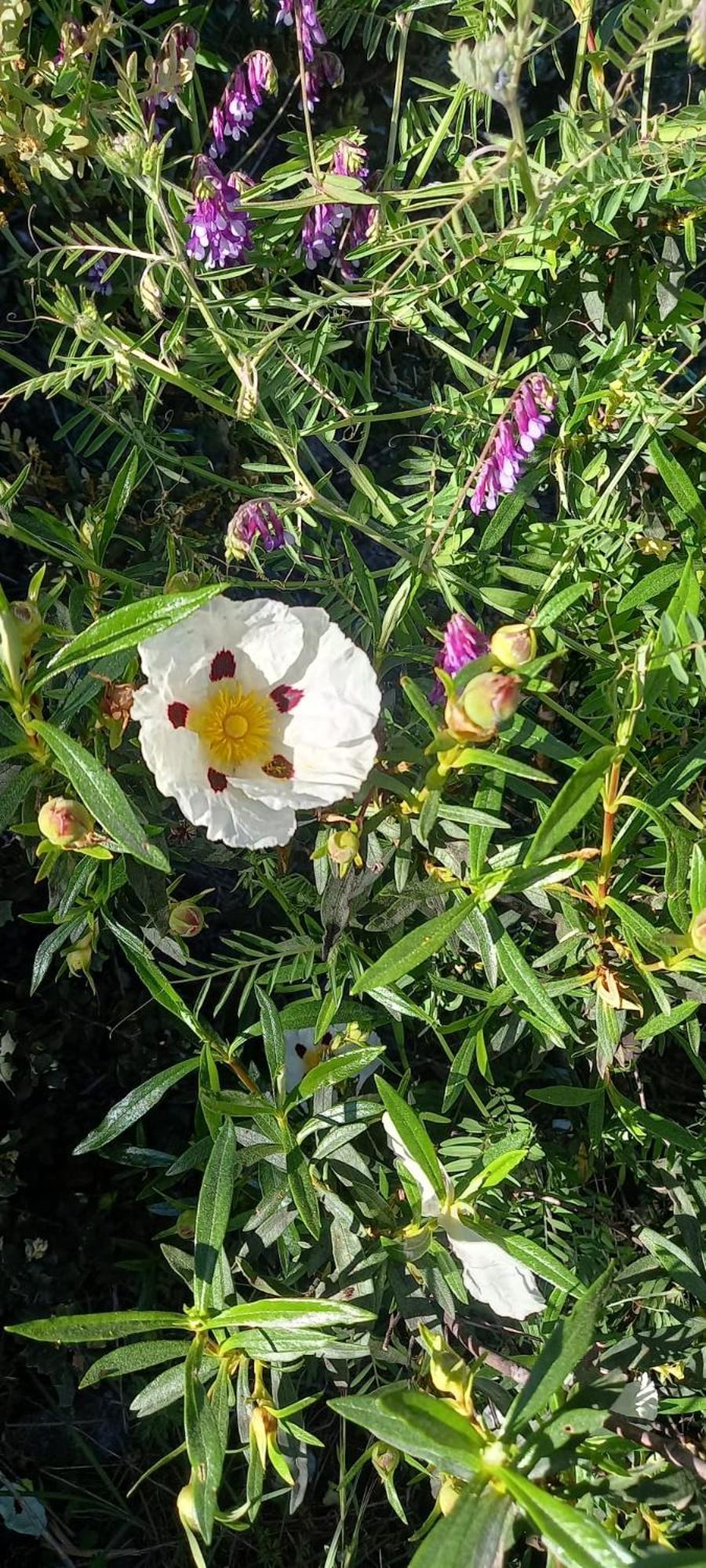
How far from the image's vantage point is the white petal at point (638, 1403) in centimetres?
95

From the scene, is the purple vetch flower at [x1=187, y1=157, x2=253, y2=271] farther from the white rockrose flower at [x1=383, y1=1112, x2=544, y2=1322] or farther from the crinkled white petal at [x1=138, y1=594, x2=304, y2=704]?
the white rockrose flower at [x1=383, y1=1112, x2=544, y2=1322]

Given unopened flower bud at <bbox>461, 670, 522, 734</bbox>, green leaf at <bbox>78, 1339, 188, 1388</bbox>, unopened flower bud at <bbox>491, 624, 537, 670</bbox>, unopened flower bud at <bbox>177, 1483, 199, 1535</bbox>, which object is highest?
unopened flower bud at <bbox>491, 624, 537, 670</bbox>

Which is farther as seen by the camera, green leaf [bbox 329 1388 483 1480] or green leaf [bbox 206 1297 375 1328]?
green leaf [bbox 206 1297 375 1328]

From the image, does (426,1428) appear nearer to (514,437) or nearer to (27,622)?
(27,622)

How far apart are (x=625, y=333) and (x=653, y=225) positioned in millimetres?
132

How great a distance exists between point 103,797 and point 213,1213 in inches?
14.9

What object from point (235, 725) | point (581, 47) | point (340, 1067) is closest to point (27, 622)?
point (235, 725)

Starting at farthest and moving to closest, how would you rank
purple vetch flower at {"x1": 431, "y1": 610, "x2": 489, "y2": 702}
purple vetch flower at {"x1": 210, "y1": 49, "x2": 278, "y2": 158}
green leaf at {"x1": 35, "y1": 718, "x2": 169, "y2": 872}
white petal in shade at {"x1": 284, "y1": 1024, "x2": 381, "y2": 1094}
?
white petal in shade at {"x1": 284, "y1": 1024, "x2": 381, "y2": 1094} < purple vetch flower at {"x1": 210, "y1": 49, "x2": 278, "y2": 158} < purple vetch flower at {"x1": 431, "y1": 610, "x2": 489, "y2": 702} < green leaf at {"x1": 35, "y1": 718, "x2": 169, "y2": 872}

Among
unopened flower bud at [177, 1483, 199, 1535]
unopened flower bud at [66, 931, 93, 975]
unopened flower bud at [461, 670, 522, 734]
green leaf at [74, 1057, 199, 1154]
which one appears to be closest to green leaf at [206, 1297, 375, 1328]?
unopened flower bud at [177, 1483, 199, 1535]

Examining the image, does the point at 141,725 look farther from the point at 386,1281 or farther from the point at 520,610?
the point at 386,1281

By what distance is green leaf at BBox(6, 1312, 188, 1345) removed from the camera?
31.5 inches

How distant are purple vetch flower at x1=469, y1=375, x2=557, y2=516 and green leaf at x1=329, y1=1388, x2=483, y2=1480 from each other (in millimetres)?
727

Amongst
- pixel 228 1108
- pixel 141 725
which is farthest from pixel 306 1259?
pixel 141 725

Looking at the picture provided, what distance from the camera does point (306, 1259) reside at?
1093 mm
